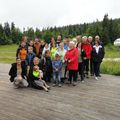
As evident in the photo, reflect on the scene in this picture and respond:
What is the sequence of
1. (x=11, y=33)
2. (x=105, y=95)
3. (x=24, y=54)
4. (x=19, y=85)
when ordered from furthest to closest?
1. (x=11, y=33)
2. (x=24, y=54)
3. (x=19, y=85)
4. (x=105, y=95)

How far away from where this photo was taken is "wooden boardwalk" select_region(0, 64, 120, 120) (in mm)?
8344

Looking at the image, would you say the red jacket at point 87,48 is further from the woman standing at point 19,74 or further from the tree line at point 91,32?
the tree line at point 91,32

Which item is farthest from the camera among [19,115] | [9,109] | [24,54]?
[24,54]

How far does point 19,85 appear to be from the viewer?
1173 cm

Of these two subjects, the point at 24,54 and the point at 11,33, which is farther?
the point at 11,33

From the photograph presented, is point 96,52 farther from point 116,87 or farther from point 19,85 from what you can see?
point 19,85

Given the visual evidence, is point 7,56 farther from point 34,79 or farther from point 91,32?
point 91,32

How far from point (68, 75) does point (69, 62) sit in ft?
2.49

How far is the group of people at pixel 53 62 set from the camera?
11594 millimetres

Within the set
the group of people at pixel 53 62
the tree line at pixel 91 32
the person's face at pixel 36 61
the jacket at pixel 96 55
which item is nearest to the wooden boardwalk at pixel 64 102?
the group of people at pixel 53 62

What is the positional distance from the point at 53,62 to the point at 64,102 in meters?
2.76

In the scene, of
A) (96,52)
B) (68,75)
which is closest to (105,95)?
(68,75)

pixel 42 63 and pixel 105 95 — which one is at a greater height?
pixel 42 63

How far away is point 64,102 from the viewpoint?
968 cm
